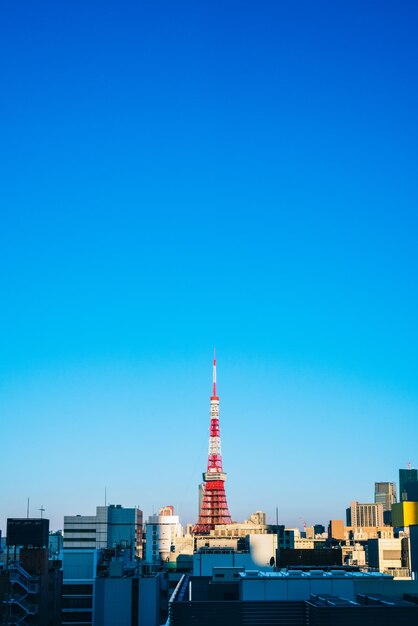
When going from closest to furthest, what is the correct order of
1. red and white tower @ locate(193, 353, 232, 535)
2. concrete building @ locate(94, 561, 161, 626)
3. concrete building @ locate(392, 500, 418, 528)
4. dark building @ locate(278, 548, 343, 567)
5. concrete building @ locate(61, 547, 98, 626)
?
concrete building @ locate(94, 561, 161, 626) < concrete building @ locate(61, 547, 98, 626) < dark building @ locate(278, 548, 343, 567) < concrete building @ locate(392, 500, 418, 528) < red and white tower @ locate(193, 353, 232, 535)

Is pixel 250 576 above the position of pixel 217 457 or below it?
below

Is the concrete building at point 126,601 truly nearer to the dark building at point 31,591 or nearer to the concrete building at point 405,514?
the dark building at point 31,591

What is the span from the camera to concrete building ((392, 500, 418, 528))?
149 meters

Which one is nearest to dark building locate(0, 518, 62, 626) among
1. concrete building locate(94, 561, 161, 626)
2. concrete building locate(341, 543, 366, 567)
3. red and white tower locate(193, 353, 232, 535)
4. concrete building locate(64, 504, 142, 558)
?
concrete building locate(94, 561, 161, 626)

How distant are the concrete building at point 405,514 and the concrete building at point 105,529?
160 feet

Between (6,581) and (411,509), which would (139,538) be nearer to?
(411,509)

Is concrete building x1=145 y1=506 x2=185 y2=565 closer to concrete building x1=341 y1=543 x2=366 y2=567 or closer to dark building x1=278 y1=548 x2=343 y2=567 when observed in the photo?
concrete building x1=341 y1=543 x2=366 y2=567

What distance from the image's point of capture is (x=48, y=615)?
54562mm

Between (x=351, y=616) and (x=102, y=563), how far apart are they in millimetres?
40382

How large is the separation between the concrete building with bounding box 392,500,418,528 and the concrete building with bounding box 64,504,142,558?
48641 millimetres

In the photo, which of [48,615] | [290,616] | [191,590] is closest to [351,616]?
[290,616]

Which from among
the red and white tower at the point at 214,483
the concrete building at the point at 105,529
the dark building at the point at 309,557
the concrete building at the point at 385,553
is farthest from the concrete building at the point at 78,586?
the red and white tower at the point at 214,483

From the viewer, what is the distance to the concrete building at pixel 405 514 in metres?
149

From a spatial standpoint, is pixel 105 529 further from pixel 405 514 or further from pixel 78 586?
pixel 78 586
